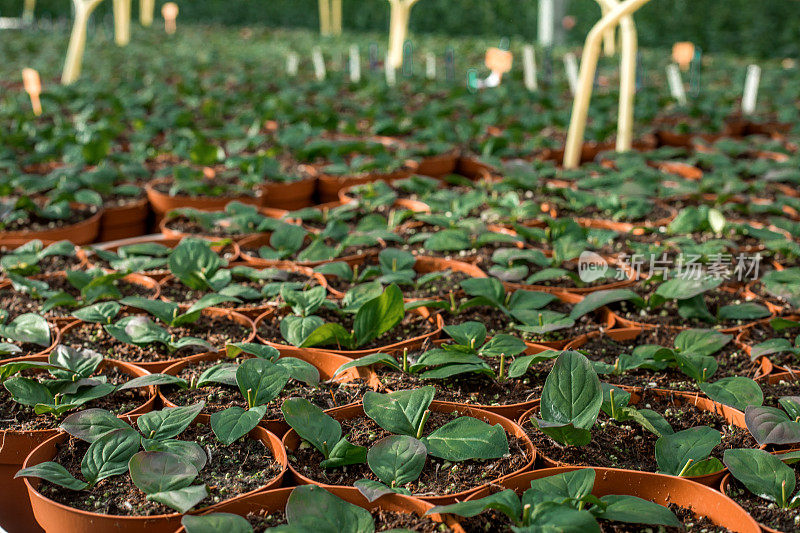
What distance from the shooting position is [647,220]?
2.96m

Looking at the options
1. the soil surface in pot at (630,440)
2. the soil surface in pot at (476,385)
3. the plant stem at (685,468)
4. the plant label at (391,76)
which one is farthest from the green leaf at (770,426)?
the plant label at (391,76)

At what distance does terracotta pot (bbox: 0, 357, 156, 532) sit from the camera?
4.70 ft

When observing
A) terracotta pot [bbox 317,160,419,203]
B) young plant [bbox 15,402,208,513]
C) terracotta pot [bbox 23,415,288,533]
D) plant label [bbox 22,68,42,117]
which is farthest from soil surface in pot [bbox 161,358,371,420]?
plant label [bbox 22,68,42,117]

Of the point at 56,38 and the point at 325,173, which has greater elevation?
the point at 56,38

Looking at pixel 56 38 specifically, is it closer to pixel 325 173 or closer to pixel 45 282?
pixel 325 173

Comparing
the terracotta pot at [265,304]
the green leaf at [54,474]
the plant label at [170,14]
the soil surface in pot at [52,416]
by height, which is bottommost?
the soil surface in pot at [52,416]

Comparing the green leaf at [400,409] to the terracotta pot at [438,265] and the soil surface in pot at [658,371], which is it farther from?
the terracotta pot at [438,265]

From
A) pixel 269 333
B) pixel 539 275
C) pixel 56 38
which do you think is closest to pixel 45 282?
pixel 269 333

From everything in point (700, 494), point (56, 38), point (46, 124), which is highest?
point (56, 38)

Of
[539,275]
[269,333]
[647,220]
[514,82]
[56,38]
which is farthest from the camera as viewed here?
[56,38]

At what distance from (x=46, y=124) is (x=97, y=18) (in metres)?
11.6

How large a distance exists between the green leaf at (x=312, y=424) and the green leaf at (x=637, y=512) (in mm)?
459

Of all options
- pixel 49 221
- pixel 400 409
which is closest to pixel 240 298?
pixel 400 409

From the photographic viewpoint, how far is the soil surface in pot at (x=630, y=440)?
1.39 metres
